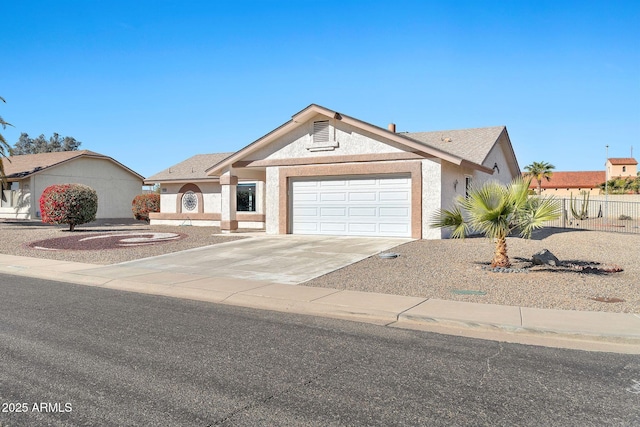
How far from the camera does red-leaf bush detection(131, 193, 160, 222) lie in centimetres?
3278

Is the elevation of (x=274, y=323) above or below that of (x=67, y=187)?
below

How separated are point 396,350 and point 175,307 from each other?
4346mm

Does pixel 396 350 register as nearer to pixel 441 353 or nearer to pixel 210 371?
pixel 441 353

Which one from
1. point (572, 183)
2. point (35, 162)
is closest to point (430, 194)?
point (35, 162)

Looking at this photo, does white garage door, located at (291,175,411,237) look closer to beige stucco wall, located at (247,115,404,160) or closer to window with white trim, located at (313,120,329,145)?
beige stucco wall, located at (247,115,404,160)

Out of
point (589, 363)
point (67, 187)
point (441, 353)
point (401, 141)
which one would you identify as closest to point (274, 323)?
point (441, 353)

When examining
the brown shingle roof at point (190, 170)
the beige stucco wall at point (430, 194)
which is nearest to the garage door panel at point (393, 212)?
the beige stucco wall at point (430, 194)

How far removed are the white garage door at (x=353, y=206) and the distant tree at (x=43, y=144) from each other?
68.1 meters

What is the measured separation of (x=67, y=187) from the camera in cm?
2373

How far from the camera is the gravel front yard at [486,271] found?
9.24 meters

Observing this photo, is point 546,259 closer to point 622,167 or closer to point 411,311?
point 411,311

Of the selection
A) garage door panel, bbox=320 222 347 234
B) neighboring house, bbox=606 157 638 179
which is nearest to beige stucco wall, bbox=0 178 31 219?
garage door panel, bbox=320 222 347 234

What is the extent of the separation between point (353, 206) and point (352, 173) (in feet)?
4.45

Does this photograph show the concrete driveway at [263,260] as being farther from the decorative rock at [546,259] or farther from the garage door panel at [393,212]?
the decorative rock at [546,259]
